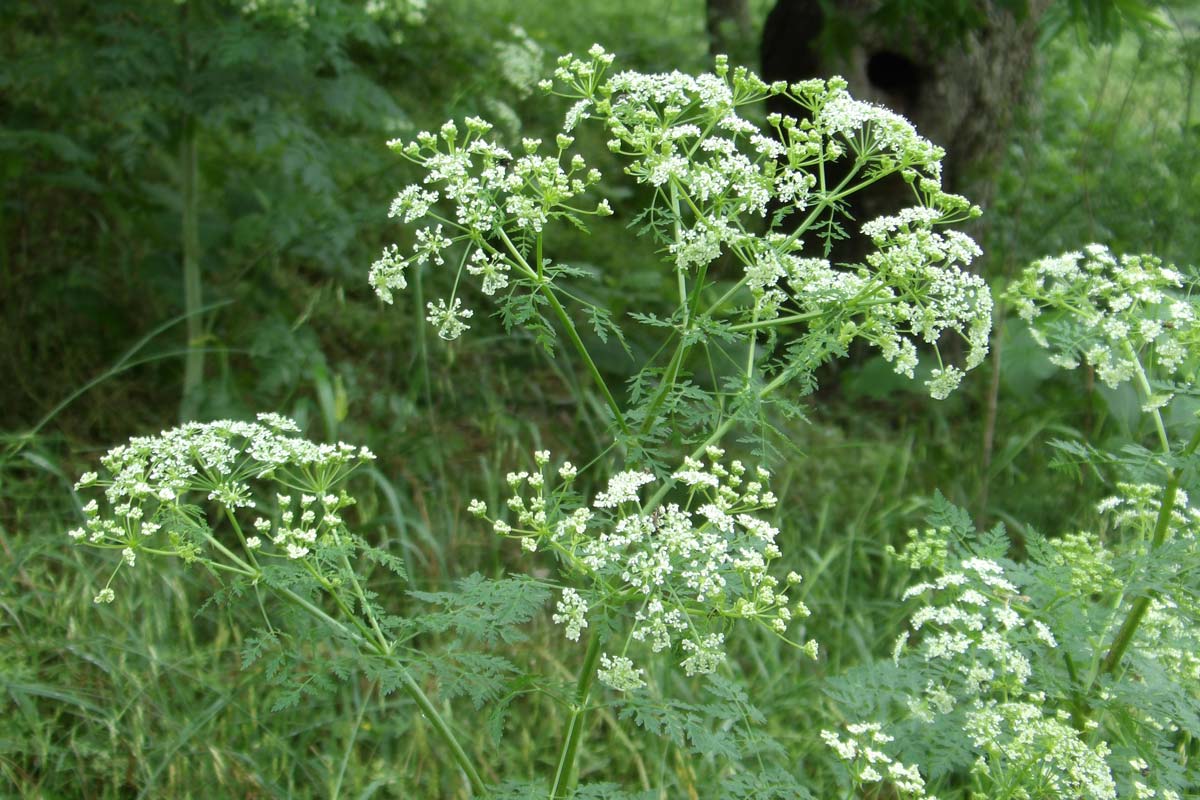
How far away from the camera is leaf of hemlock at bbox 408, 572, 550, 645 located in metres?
1.99

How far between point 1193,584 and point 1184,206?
113 inches

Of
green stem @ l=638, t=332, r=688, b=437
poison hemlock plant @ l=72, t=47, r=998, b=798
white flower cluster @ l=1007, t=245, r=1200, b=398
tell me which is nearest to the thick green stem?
poison hemlock plant @ l=72, t=47, r=998, b=798

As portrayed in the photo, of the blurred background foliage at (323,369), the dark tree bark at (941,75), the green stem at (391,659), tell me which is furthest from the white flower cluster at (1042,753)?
the dark tree bark at (941,75)

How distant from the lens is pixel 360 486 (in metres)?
4.68

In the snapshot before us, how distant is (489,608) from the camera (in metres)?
2.10

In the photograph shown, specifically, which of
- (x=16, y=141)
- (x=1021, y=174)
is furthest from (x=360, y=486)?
(x=1021, y=174)

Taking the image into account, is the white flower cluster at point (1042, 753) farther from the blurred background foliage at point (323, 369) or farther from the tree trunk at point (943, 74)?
the tree trunk at point (943, 74)

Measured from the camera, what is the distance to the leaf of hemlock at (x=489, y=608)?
78.2 inches

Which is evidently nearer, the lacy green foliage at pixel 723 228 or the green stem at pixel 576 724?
the lacy green foliage at pixel 723 228

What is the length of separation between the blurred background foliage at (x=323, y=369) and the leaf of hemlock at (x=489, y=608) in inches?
52.4

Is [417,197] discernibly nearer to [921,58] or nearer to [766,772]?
[766,772]

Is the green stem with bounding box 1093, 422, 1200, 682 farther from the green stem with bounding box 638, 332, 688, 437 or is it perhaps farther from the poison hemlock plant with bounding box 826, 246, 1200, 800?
the green stem with bounding box 638, 332, 688, 437

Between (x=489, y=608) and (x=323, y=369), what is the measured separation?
A: 244 cm

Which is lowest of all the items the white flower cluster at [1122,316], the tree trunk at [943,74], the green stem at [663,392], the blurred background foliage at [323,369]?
the blurred background foliage at [323,369]
